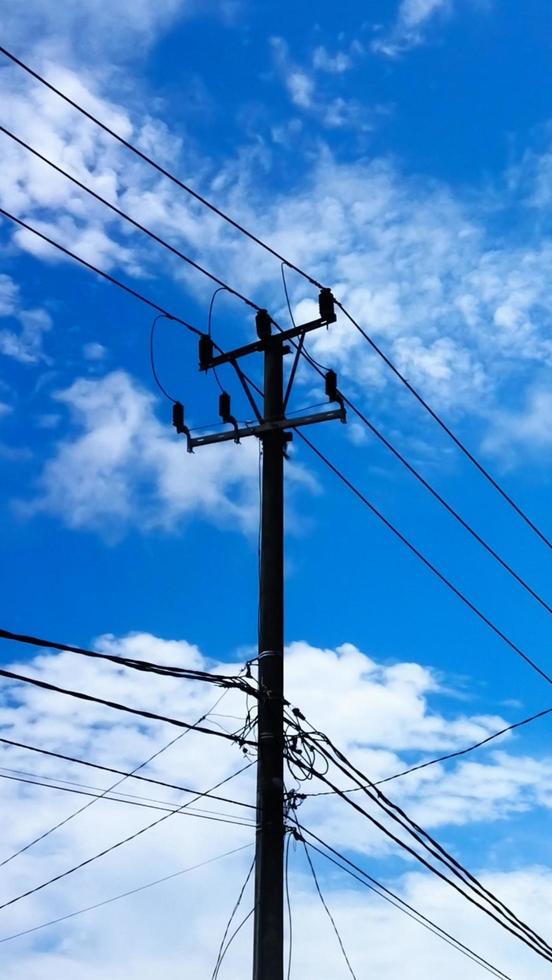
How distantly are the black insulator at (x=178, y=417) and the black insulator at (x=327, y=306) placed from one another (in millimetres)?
1969

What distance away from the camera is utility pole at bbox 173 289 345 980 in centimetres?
1053

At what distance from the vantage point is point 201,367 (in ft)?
44.8

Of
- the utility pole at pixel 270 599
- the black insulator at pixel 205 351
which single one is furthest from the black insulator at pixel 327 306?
the black insulator at pixel 205 351

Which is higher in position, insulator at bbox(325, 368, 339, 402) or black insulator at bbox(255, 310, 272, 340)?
black insulator at bbox(255, 310, 272, 340)

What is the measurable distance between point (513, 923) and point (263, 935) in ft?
18.9

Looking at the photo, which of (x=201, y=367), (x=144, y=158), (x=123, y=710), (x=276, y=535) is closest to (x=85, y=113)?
(x=144, y=158)

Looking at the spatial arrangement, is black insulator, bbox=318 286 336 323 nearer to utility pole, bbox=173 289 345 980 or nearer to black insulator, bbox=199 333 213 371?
utility pole, bbox=173 289 345 980

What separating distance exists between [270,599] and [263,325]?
3294mm

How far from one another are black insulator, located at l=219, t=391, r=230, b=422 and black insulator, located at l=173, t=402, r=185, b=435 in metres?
0.51

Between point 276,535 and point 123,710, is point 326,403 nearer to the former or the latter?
point 276,535

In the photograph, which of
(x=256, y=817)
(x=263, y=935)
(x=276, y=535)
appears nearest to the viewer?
(x=263, y=935)

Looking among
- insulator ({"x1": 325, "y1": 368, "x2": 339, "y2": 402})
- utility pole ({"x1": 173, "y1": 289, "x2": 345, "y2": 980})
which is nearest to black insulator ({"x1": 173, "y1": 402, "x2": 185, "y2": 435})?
utility pole ({"x1": 173, "y1": 289, "x2": 345, "y2": 980})

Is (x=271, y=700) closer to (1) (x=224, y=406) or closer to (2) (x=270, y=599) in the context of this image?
(2) (x=270, y=599)

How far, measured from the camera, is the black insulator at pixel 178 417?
13.5 metres
